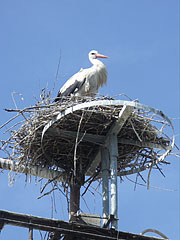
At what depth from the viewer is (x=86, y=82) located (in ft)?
49.3

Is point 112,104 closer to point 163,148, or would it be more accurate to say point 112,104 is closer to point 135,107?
point 135,107

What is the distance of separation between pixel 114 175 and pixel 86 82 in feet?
10.2

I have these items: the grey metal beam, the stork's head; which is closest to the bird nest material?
the grey metal beam

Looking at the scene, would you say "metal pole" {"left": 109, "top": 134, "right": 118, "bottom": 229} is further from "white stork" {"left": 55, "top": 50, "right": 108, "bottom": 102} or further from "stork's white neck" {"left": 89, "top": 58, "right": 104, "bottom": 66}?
"stork's white neck" {"left": 89, "top": 58, "right": 104, "bottom": 66}

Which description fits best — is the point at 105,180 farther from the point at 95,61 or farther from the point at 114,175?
the point at 95,61

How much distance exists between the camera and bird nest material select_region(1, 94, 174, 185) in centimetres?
1243

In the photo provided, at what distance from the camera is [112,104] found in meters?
12.1

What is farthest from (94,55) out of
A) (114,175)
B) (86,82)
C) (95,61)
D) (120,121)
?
(114,175)

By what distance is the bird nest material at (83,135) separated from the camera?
1243cm

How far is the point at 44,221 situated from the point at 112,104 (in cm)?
241

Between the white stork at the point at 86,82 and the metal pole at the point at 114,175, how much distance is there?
89.6 inches

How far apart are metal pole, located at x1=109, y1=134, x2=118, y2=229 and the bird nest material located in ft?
0.96

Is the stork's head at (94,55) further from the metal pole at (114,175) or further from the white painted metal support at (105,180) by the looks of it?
the metal pole at (114,175)

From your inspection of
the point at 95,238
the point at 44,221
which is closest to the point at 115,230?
the point at 95,238
